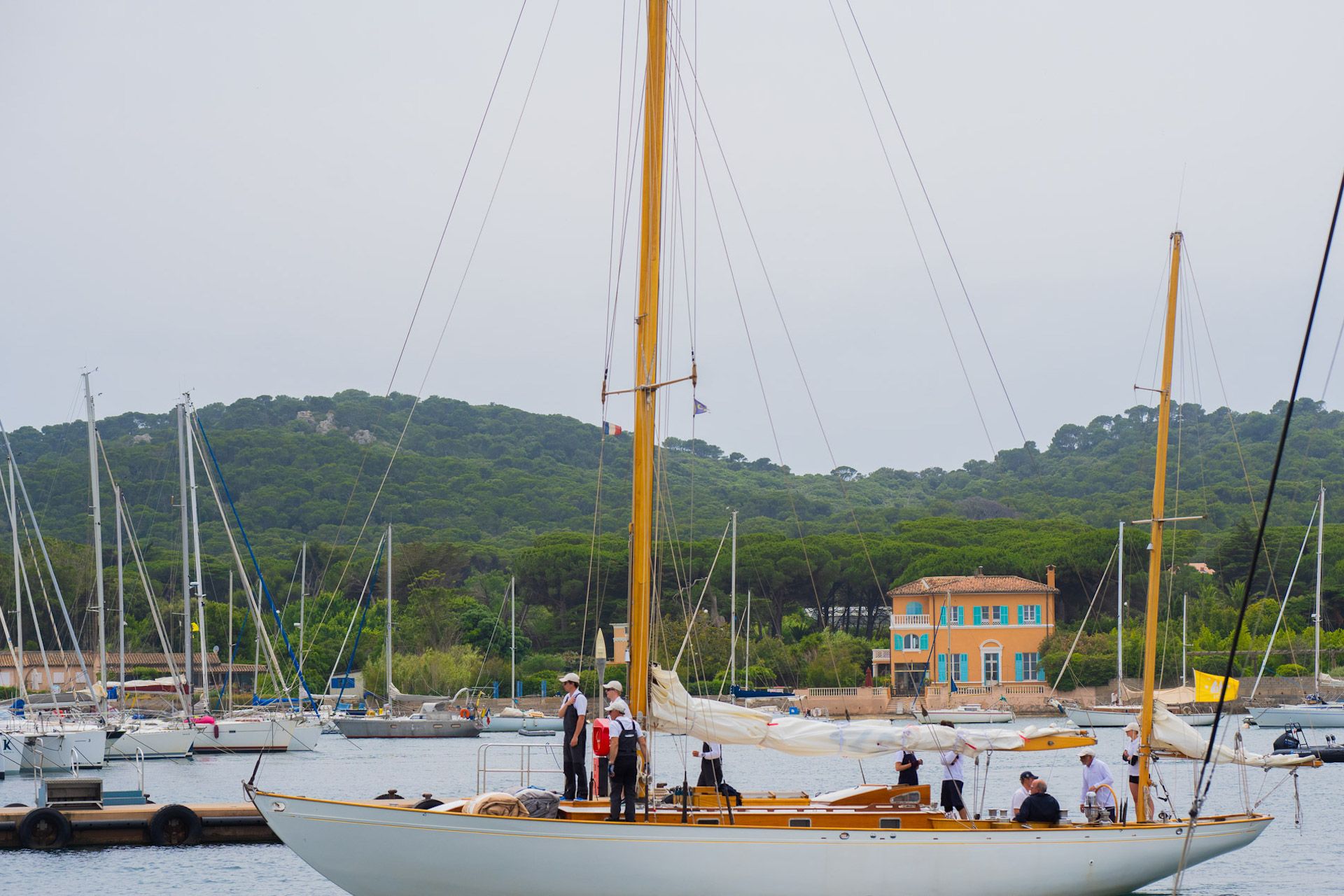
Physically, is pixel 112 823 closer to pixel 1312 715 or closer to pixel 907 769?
pixel 907 769

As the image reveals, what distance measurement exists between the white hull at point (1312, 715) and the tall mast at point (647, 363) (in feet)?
179

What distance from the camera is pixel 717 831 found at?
17.0 m

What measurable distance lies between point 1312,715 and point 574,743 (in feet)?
184

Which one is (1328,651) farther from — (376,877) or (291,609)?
(376,877)

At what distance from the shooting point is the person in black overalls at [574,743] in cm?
1850

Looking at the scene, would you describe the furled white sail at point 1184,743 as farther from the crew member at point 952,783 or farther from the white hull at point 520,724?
the white hull at point 520,724

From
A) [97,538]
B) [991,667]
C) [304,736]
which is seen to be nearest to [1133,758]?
[97,538]

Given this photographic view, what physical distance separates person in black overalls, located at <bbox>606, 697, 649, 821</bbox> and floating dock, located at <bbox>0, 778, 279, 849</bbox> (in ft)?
36.0

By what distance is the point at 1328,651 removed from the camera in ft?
254

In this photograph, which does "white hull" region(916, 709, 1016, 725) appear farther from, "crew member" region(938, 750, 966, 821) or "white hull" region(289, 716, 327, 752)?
"crew member" region(938, 750, 966, 821)

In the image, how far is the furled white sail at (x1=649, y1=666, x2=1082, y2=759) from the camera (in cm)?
1886

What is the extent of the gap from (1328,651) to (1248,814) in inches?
2489

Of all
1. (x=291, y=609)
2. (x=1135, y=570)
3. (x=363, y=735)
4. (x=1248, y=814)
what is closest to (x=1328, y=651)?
(x=1135, y=570)

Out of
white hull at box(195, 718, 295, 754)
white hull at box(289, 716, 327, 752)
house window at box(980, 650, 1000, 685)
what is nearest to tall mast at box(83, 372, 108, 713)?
white hull at box(195, 718, 295, 754)
